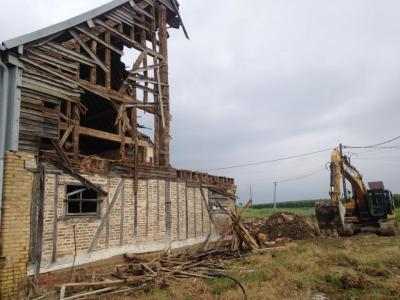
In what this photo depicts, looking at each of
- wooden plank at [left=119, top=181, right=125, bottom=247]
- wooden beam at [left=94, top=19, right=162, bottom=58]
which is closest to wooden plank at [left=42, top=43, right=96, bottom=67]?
wooden beam at [left=94, top=19, right=162, bottom=58]

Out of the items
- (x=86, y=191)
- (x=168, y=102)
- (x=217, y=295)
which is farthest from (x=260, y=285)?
(x=168, y=102)

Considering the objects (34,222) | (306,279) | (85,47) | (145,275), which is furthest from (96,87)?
(306,279)

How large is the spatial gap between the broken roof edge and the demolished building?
0.03 meters

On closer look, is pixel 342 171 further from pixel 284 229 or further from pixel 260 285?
pixel 260 285

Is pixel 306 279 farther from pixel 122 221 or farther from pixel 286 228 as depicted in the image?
pixel 286 228

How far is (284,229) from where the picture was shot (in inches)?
838

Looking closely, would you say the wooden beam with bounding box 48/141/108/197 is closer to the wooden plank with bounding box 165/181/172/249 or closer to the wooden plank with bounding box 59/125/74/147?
the wooden plank with bounding box 59/125/74/147

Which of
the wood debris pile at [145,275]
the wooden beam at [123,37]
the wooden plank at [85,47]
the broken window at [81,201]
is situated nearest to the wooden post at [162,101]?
the wooden beam at [123,37]

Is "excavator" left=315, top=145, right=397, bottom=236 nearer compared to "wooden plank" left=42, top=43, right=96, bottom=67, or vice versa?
"wooden plank" left=42, top=43, right=96, bottom=67

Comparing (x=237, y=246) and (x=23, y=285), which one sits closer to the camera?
(x=23, y=285)

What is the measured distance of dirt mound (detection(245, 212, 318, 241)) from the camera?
20.9 metres

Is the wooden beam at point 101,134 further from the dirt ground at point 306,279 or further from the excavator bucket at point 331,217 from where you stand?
the excavator bucket at point 331,217

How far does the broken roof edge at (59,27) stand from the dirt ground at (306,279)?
6921mm

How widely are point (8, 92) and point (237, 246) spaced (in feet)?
35.7
